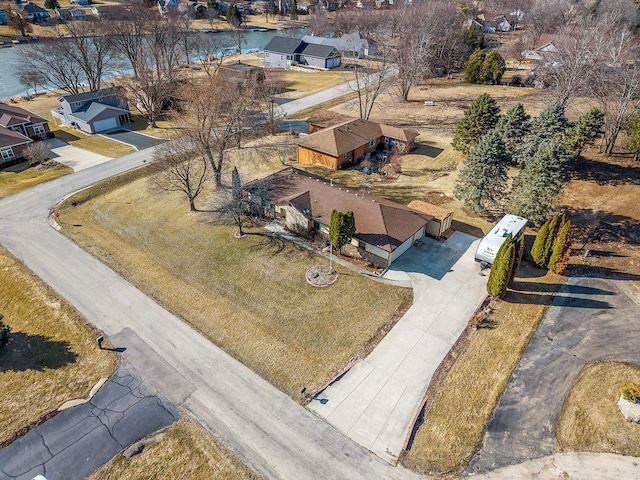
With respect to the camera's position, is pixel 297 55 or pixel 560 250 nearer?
pixel 560 250

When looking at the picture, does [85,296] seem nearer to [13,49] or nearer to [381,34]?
[381,34]

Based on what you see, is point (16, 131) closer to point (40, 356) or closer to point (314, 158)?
point (314, 158)

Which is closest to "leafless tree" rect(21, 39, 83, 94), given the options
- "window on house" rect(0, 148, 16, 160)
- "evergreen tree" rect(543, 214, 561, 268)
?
"window on house" rect(0, 148, 16, 160)

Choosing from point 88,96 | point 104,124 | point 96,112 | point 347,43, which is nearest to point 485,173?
point 104,124

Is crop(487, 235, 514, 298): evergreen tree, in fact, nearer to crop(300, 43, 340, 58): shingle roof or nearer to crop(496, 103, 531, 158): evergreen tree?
crop(496, 103, 531, 158): evergreen tree

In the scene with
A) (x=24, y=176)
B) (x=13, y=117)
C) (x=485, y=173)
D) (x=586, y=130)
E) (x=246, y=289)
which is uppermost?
(x=586, y=130)

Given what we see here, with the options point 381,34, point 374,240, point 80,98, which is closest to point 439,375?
point 374,240
